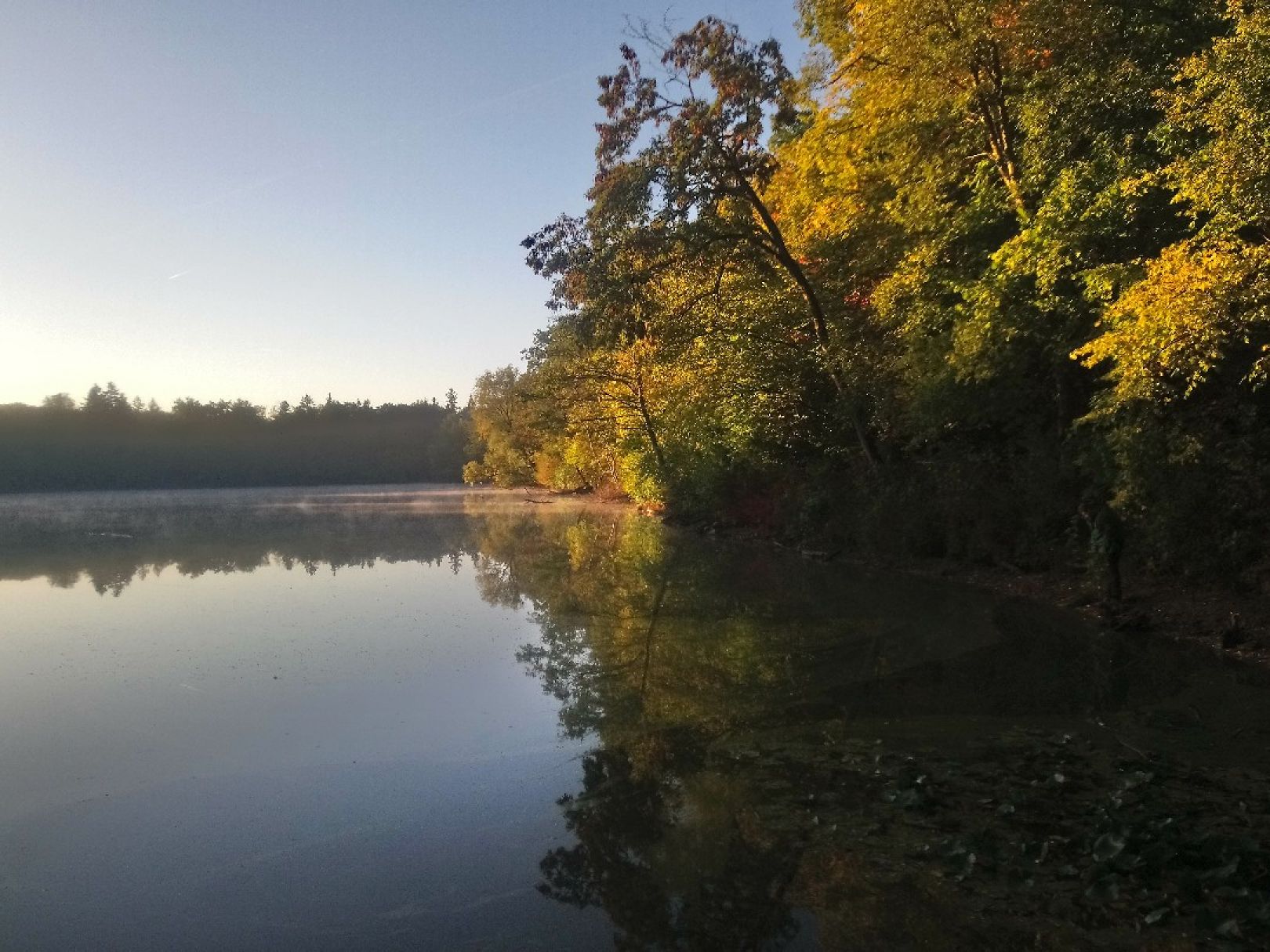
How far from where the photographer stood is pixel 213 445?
372 ft

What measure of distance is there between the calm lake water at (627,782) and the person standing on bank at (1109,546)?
3.05 feet

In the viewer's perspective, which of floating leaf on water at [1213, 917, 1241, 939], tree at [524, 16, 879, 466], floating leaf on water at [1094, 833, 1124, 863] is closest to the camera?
floating leaf on water at [1213, 917, 1241, 939]

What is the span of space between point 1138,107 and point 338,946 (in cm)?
1528

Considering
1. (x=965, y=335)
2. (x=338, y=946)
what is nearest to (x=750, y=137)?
(x=965, y=335)

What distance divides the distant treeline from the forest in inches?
3216

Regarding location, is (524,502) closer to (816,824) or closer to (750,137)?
(750,137)

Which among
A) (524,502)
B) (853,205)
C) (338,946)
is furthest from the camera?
(524,502)

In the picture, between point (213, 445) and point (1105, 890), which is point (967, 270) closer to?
point (1105, 890)

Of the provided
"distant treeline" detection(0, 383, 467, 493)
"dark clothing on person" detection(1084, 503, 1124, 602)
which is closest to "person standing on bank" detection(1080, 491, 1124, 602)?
"dark clothing on person" detection(1084, 503, 1124, 602)

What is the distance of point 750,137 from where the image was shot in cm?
1978

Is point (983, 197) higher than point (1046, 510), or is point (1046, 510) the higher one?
point (983, 197)

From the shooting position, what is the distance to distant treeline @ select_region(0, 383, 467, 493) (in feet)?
315

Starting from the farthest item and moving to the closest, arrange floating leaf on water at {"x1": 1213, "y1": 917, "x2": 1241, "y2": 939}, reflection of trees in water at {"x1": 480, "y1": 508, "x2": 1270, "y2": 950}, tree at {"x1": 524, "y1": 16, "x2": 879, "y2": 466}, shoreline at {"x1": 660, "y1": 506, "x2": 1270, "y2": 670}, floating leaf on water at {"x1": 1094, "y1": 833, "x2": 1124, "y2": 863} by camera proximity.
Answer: tree at {"x1": 524, "y1": 16, "x2": 879, "y2": 466} → shoreline at {"x1": 660, "y1": 506, "x2": 1270, "y2": 670} → floating leaf on water at {"x1": 1094, "y1": 833, "x2": 1124, "y2": 863} → reflection of trees in water at {"x1": 480, "y1": 508, "x2": 1270, "y2": 950} → floating leaf on water at {"x1": 1213, "y1": 917, "x2": 1241, "y2": 939}

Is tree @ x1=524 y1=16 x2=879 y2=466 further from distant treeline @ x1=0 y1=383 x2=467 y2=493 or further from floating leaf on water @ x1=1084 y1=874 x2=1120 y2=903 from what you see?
distant treeline @ x1=0 y1=383 x2=467 y2=493
